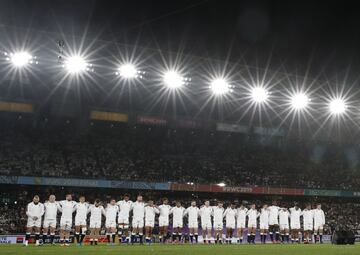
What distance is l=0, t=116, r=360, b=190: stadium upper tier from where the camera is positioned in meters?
45.5

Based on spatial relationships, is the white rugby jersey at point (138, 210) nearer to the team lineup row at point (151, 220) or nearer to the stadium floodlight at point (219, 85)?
the team lineup row at point (151, 220)

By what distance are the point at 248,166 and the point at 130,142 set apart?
1451 cm

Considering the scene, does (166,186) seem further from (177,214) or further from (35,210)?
(35,210)

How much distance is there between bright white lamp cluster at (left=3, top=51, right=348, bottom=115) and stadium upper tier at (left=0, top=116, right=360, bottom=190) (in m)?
9.19

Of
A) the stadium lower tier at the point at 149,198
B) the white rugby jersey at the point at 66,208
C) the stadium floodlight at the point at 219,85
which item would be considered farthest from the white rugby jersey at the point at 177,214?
the stadium floodlight at the point at 219,85

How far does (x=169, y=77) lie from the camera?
40.9 m

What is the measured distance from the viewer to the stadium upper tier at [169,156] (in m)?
45.5

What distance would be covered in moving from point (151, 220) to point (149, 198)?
76.1ft

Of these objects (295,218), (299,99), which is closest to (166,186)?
(299,99)

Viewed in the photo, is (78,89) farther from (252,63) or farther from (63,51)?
(252,63)

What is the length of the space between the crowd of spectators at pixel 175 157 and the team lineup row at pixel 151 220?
1822 centimetres

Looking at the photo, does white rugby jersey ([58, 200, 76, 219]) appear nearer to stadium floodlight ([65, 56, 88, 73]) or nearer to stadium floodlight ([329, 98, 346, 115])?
stadium floodlight ([65, 56, 88, 73])

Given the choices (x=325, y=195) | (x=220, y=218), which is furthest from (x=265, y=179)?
(x=220, y=218)

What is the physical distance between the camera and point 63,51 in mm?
35656
